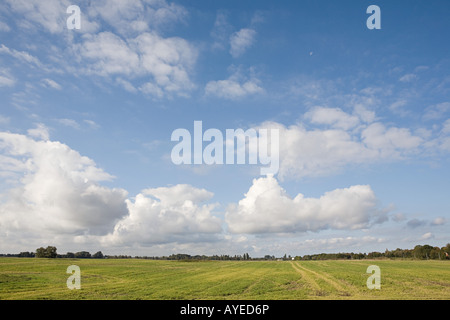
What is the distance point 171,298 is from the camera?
31.0 meters
